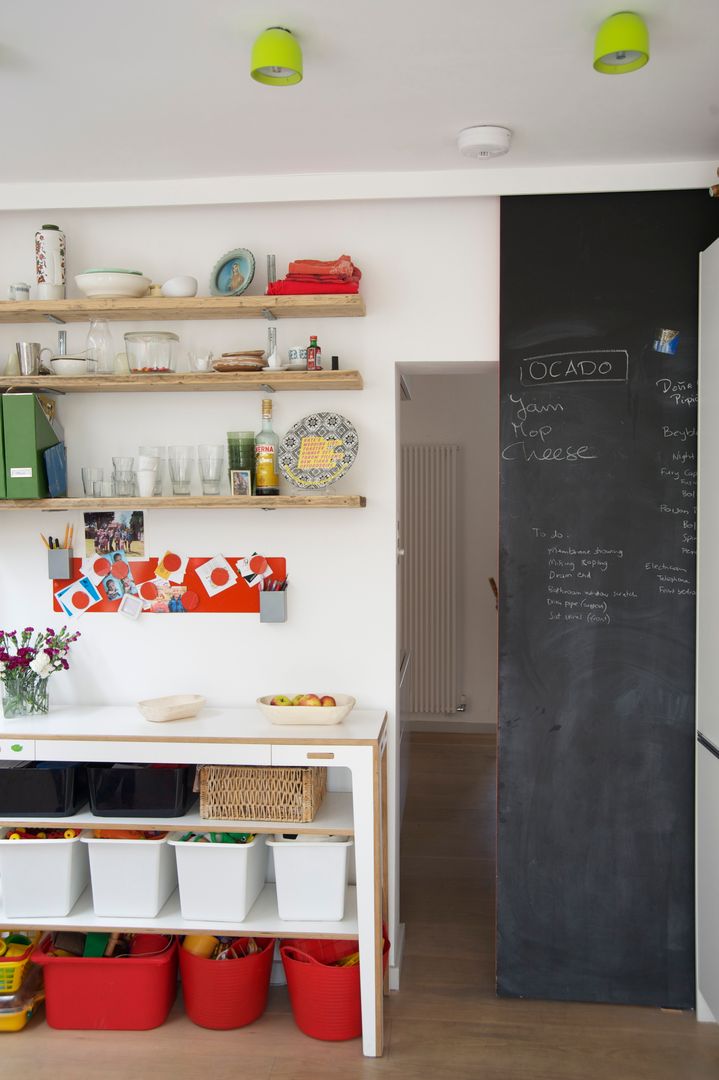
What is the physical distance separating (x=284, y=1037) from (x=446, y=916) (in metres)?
0.93

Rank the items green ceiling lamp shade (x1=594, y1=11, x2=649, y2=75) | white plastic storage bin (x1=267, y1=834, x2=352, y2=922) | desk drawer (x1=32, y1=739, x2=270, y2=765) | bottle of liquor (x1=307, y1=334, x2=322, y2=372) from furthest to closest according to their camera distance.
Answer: bottle of liquor (x1=307, y1=334, x2=322, y2=372)
white plastic storage bin (x1=267, y1=834, x2=352, y2=922)
desk drawer (x1=32, y1=739, x2=270, y2=765)
green ceiling lamp shade (x1=594, y1=11, x2=649, y2=75)

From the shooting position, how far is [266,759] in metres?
2.77

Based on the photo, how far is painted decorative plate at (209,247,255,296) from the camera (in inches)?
119

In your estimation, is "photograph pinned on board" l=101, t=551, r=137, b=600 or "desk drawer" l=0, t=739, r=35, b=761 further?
"photograph pinned on board" l=101, t=551, r=137, b=600

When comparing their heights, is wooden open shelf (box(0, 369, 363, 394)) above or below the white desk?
above

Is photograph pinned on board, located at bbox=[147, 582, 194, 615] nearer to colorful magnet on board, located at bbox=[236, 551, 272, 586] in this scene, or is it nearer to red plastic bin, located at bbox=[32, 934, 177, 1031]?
colorful magnet on board, located at bbox=[236, 551, 272, 586]

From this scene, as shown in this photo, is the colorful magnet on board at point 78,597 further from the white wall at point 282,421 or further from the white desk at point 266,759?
the white desk at point 266,759

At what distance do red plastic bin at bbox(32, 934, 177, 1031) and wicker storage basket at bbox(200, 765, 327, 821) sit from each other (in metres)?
0.52

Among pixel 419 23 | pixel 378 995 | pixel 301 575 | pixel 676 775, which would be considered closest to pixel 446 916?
pixel 378 995

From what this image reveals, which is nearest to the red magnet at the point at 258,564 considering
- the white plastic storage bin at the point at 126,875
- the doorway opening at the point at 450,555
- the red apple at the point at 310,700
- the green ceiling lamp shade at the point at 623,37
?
the red apple at the point at 310,700

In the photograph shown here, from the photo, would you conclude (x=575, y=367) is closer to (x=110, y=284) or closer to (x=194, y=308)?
(x=194, y=308)

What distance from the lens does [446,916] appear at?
361 cm

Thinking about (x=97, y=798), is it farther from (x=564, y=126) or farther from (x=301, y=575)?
(x=564, y=126)

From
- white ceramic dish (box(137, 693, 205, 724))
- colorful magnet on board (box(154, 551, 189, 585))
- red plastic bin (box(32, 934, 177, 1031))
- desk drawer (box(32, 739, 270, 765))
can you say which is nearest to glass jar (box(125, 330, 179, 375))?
colorful magnet on board (box(154, 551, 189, 585))
